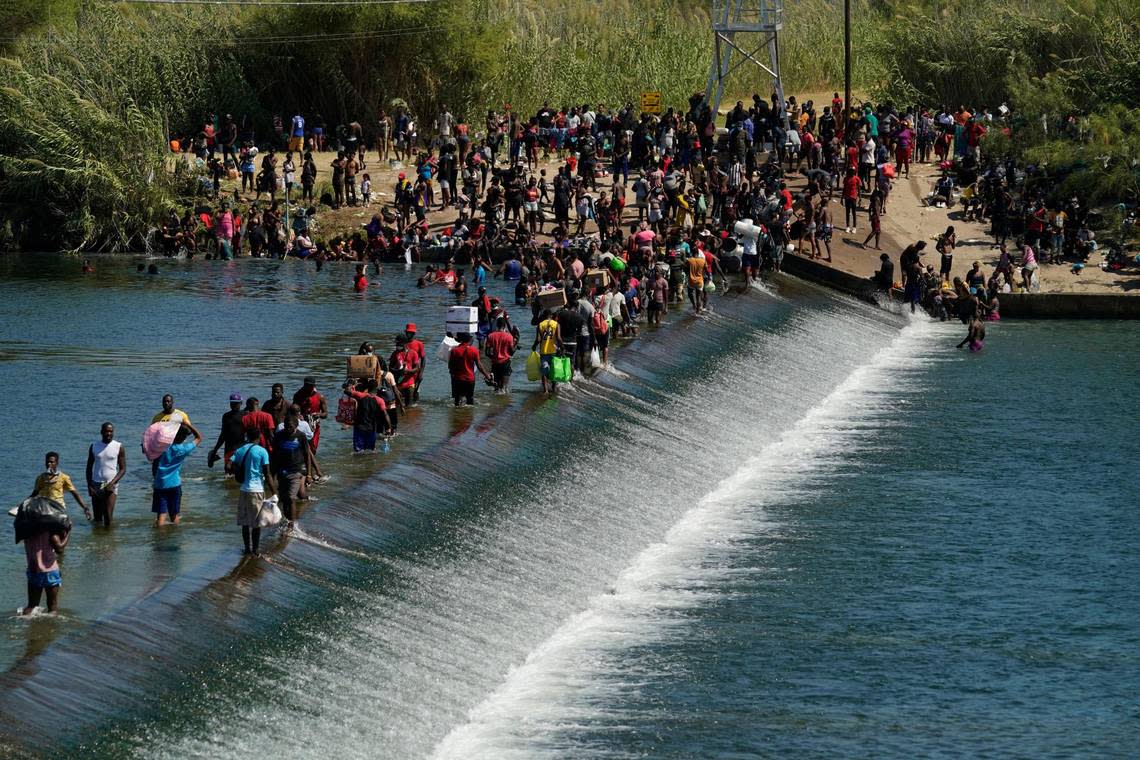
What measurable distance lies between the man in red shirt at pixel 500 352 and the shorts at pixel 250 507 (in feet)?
37.4

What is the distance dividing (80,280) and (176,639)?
41.3m

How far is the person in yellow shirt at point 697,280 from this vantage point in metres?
44.5

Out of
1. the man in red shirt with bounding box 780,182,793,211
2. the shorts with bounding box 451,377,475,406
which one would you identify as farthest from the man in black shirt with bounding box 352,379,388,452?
the man in red shirt with bounding box 780,182,793,211

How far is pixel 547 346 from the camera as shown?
33.1 m

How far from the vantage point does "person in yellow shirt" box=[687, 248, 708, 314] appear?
44469 millimetres

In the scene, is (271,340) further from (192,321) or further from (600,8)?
(600,8)

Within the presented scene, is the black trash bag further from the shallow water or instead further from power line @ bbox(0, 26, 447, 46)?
power line @ bbox(0, 26, 447, 46)

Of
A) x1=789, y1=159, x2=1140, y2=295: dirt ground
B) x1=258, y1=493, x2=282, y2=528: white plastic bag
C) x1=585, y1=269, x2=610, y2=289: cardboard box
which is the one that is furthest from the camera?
x1=789, y1=159, x2=1140, y2=295: dirt ground

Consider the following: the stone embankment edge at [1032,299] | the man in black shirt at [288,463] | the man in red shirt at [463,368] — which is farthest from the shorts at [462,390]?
the stone embankment edge at [1032,299]

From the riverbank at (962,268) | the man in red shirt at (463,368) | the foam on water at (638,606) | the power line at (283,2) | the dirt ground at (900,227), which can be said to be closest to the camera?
the foam on water at (638,606)

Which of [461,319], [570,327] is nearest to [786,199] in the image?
[570,327]

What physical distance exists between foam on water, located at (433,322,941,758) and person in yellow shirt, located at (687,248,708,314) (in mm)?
6376

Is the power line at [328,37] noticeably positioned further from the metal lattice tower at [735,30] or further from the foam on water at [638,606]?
the foam on water at [638,606]

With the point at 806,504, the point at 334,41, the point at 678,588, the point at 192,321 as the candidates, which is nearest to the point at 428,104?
the point at 334,41
